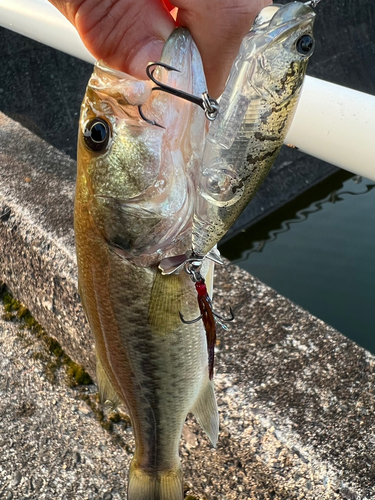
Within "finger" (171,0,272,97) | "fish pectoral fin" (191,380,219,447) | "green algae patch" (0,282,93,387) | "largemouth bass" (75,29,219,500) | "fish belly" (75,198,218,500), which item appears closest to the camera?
"finger" (171,0,272,97)

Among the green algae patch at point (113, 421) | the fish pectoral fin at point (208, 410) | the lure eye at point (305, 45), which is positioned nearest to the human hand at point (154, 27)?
the lure eye at point (305, 45)

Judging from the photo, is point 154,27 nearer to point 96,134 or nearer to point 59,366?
point 96,134

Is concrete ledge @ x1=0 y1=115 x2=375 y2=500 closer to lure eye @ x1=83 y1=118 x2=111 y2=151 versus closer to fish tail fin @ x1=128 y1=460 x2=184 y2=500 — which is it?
fish tail fin @ x1=128 y1=460 x2=184 y2=500

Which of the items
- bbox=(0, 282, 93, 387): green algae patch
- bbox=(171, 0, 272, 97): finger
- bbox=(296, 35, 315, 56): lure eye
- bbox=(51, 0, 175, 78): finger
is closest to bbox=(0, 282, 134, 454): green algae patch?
bbox=(0, 282, 93, 387): green algae patch

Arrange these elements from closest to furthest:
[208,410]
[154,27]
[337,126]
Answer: [154,27] < [208,410] < [337,126]

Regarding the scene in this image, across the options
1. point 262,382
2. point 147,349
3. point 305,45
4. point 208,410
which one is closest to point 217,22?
point 305,45

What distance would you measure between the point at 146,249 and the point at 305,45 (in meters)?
0.75

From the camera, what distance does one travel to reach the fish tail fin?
73.5 inches

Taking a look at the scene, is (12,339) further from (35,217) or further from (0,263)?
(35,217)

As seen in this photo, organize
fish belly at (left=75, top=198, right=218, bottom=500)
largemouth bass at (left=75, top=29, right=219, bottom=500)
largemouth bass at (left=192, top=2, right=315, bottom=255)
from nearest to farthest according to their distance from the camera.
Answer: largemouth bass at (left=192, top=2, right=315, bottom=255), largemouth bass at (left=75, top=29, right=219, bottom=500), fish belly at (left=75, top=198, right=218, bottom=500)

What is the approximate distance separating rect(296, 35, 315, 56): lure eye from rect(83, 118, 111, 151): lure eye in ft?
2.00

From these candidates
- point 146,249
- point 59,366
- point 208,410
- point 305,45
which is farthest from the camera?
point 59,366

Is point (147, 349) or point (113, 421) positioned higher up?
point (147, 349)

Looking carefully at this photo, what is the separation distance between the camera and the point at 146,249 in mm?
1536
